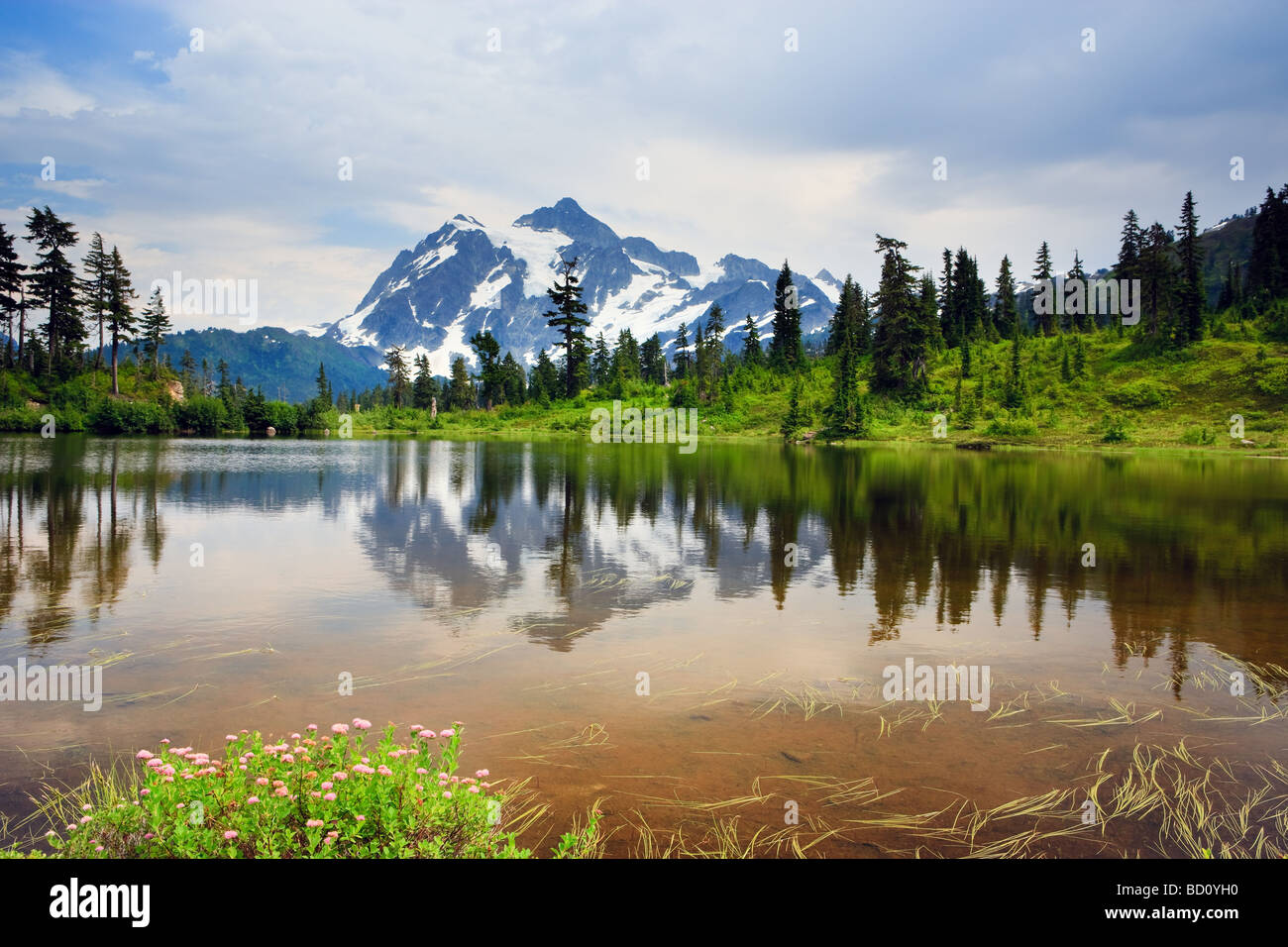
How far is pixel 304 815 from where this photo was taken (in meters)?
5.58

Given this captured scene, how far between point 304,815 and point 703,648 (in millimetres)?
7455

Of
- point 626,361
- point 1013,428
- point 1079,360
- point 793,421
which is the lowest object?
point 1013,428

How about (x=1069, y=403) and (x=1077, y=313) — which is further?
(x=1077, y=313)

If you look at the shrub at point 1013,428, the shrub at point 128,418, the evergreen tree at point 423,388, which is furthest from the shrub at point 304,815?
the evergreen tree at point 423,388

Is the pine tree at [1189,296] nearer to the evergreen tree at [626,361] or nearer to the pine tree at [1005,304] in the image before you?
the pine tree at [1005,304]

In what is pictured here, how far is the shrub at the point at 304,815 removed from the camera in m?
5.16

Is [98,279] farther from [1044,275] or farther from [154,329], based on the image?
[1044,275]

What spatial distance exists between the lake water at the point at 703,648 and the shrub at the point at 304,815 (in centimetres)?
104

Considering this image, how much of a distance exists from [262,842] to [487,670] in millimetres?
5653

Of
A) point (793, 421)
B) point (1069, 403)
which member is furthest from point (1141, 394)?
point (793, 421)

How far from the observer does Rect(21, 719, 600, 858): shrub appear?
516 cm

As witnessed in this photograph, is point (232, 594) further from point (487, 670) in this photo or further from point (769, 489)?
point (769, 489)

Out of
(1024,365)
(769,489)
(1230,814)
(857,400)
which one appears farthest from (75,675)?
(1024,365)

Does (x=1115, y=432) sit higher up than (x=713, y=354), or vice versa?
(x=713, y=354)
